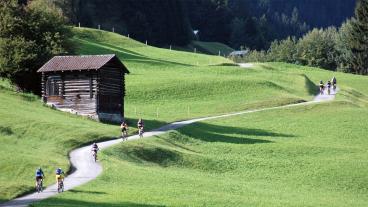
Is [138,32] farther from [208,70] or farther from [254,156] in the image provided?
[254,156]

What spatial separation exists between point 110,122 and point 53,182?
92.0 ft

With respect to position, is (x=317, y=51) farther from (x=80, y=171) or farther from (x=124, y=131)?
(x=80, y=171)

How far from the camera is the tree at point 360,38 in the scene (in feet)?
537

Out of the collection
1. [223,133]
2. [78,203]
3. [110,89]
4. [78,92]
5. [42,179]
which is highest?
[110,89]

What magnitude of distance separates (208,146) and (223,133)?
6.91 meters

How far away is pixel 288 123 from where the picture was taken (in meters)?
85.5

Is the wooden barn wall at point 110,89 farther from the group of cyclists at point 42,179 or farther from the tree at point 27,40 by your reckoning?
the group of cyclists at point 42,179

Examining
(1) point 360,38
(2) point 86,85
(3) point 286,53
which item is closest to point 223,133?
(2) point 86,85

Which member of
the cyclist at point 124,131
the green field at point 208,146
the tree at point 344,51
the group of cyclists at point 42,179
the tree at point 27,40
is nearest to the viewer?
the group of cyclists at point 42,179

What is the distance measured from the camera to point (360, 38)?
164 m

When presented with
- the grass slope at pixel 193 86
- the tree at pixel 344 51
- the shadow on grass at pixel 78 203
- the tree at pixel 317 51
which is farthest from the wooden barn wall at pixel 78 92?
the tree at pixel 317 51

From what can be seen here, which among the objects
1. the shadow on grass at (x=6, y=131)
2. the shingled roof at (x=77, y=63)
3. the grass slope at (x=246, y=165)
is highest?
the shingled roof at (x=77, y=63)

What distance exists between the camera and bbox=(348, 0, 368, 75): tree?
6442 inches

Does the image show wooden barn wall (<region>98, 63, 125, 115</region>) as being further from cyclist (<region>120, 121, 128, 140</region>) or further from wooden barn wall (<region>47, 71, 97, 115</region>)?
cyclist (<region>120, 121, 128, 140</region>)
